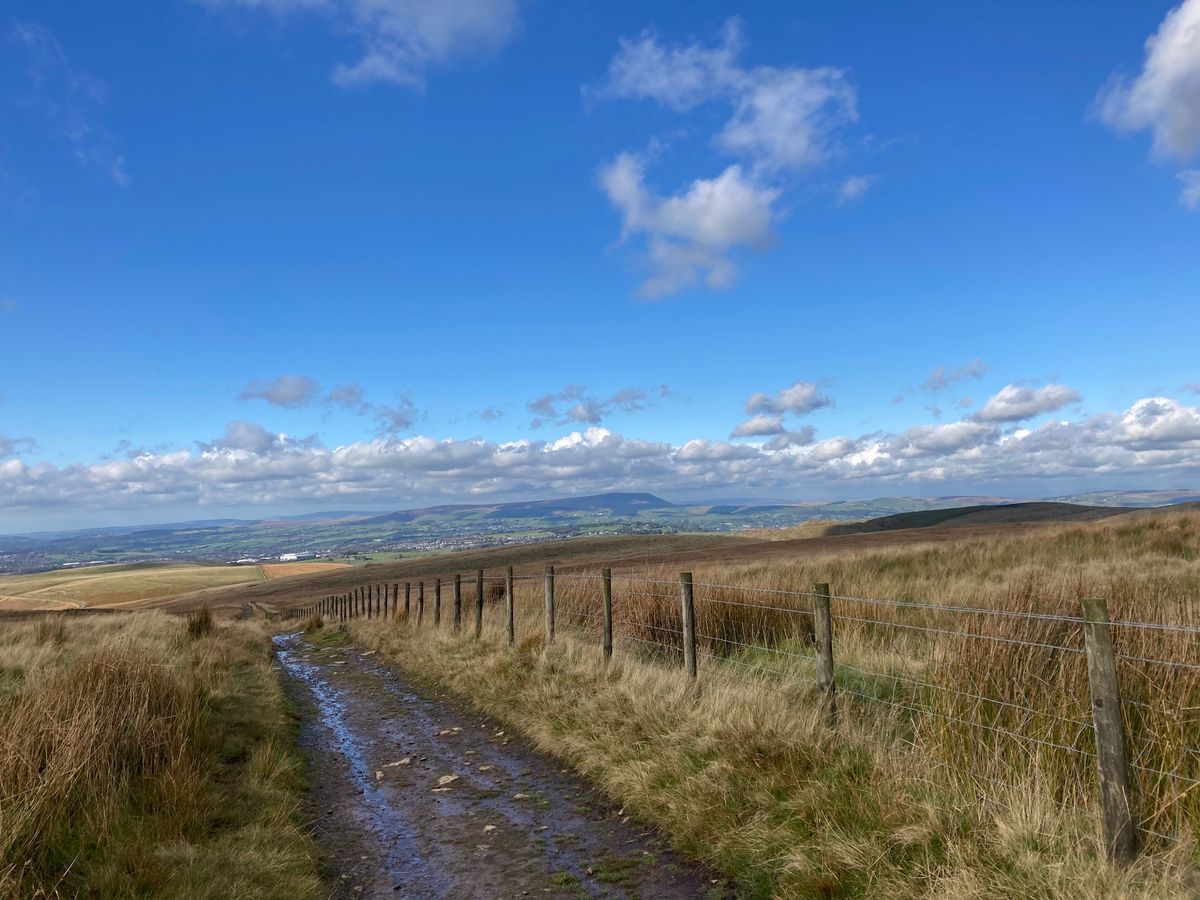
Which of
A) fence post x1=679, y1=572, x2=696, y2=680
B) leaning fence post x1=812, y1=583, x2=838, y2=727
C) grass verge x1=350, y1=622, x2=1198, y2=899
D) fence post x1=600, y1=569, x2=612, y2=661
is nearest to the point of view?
grass verge x1=350, y1=622, x2=1198, y2=899

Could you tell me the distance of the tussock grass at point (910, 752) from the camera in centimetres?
457

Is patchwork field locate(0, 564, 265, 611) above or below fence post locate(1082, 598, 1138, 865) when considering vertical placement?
below

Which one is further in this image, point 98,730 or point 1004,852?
point 98,730

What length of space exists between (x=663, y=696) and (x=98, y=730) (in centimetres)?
577

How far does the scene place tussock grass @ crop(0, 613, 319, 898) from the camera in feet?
16.8

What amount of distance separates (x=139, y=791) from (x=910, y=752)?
678 centimetres

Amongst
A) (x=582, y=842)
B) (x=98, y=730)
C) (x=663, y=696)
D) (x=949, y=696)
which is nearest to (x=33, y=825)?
(x=98, y=730)

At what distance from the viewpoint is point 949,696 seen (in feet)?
21.5

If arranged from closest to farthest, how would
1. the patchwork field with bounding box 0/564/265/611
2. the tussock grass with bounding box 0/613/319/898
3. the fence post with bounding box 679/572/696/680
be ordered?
1. the tussock grass with bounding box 0/613/319/898
2. the fence post with bounding box 679/572/696/680
3. the patchwork field with bounding box 0/564/265/611

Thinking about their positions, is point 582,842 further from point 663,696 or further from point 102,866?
point 102,866

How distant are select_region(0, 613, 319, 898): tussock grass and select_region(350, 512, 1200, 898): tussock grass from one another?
3.23 metres

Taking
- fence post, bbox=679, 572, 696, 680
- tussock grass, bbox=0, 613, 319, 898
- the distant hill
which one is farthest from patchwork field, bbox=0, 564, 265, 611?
fence post, bbox=679, 572, 696, 680

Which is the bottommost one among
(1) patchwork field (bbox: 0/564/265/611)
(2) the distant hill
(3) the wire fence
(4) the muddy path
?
(1) patchwork field (bbox: 0/564/265/611)

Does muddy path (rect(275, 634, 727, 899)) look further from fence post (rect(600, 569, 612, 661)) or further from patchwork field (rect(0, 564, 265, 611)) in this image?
patchwork field (rect(0, 564, 265, 611))
